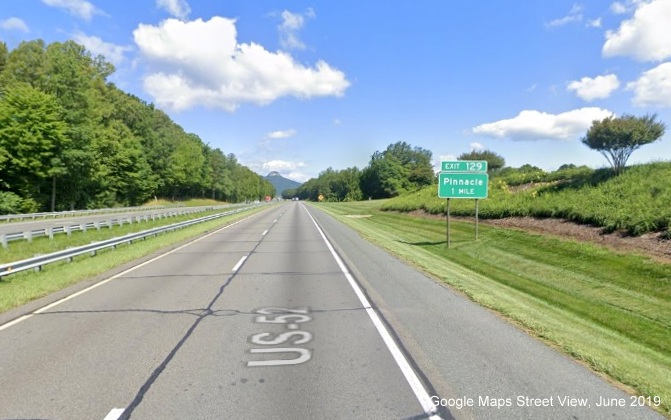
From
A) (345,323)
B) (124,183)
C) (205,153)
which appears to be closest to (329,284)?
(345,323)

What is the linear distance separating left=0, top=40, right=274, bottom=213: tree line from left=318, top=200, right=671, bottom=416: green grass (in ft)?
124

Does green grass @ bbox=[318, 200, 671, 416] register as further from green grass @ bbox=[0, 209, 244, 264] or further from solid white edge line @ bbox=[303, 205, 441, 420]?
green grass @ bbox=[0, 209, 244, 264]

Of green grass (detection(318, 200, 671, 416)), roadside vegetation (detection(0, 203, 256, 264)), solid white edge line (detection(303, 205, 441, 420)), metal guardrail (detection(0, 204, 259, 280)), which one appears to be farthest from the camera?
roadside vegetation (detection(0, 203, 256, 264))

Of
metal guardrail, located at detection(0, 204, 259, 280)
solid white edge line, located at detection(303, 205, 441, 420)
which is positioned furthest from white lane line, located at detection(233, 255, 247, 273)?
metal guardrail, located at detection(0, 204, 259, 280)

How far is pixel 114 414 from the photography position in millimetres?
3908

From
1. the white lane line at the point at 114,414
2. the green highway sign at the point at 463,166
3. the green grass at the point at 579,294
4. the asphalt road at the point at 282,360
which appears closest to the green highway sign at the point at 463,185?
the green highway sign at the point at 463,166

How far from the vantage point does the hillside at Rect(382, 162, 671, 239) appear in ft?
53.0

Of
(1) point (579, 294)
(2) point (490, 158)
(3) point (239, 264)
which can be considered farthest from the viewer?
(2) point (490, 158)

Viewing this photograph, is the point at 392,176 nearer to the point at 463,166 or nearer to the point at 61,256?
the point at 463,166

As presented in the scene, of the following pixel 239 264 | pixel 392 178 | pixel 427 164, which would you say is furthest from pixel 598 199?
pixel 427 164

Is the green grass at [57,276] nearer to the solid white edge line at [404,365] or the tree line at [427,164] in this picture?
the solid white edge line at [404,365]

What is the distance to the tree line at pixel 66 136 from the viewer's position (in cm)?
4072

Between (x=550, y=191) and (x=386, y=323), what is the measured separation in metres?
21.8

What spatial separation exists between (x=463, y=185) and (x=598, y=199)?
254 inches
